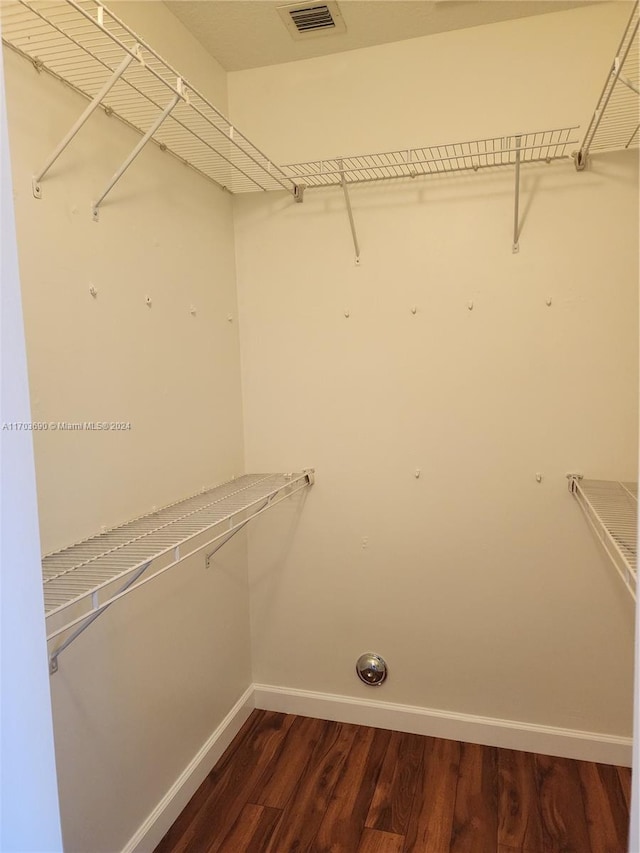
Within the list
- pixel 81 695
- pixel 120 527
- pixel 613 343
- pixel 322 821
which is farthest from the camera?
pixel 613 343

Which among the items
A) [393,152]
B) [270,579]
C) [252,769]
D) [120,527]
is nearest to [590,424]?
[393,152]

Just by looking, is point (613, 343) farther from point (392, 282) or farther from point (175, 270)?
point (175, 270)

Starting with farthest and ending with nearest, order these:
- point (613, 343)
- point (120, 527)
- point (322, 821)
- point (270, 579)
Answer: point (270, 579) < point (613, 343) < point (322, 821) < point (120, 527)

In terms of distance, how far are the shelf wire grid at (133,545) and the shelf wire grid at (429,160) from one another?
45.2 inches

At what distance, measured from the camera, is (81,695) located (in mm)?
1360

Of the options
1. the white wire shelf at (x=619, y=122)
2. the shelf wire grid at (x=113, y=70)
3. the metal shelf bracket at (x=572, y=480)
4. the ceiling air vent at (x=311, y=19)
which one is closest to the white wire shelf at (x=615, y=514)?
the metal shelf bracket at (x=572, y=480)

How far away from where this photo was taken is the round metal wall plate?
2174 mm

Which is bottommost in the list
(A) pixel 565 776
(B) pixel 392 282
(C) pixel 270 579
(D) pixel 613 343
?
(A) pixel 565 776

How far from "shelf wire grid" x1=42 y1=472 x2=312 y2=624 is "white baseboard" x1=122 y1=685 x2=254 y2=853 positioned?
75 centimetres

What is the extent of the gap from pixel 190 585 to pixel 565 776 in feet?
4.76

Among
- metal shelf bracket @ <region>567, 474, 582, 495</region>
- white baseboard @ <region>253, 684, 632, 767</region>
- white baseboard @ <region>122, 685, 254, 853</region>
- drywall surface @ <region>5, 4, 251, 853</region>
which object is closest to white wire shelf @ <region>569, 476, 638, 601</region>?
metal shelf bracket @ <region>567, 474, 582, 495</region>

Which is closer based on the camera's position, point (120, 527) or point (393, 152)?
point (120, 527)

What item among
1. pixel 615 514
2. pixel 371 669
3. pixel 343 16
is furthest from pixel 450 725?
pixel 343 16

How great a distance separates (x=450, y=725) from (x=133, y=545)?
151cm
